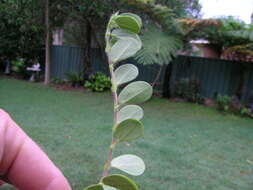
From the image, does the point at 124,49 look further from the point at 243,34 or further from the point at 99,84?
the point at 99,84

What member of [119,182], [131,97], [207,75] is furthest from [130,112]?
[207,75]

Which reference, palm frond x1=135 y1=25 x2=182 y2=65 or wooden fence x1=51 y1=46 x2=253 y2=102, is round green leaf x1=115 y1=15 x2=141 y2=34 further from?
wooden fence x1=51 y1=46 x2=253 y2=102

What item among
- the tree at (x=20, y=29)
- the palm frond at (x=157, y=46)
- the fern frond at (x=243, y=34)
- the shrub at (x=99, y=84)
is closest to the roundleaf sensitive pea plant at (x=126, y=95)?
the palm frond at (x=157, y=46)

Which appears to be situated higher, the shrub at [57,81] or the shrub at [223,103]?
the shrub at [223,103]

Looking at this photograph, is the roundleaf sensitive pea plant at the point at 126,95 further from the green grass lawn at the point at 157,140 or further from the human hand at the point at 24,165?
the green grass lawn at the point at 157,140

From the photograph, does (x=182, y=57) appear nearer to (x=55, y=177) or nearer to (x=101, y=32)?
(x=101, y=32)
